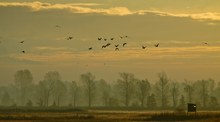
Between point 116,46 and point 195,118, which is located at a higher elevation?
point 116,46

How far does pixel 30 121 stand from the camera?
81625mm

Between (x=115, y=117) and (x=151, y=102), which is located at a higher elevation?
(x=151, y=102)

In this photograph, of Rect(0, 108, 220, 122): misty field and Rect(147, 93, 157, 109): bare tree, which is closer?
Rect(0, 108, 220, 122): misty field

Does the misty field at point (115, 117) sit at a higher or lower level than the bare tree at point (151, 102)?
lower

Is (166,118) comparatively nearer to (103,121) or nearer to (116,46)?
(103,121)

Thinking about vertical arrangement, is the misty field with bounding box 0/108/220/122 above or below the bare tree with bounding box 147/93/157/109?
below

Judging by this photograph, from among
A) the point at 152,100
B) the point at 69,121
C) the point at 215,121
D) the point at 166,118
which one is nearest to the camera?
the point at 215,121

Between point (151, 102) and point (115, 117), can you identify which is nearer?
point (115, 117)

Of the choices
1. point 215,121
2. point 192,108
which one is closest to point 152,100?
point 192,108

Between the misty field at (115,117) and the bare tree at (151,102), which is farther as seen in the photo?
the bare tree at (151,102)

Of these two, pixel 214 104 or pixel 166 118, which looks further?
pixel 214 104

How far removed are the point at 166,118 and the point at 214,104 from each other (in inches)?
4486

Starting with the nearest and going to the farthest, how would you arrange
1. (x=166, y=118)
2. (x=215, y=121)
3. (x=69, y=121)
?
(x=215, y=121)
(x=69, y=121)
(x=166, y=118)

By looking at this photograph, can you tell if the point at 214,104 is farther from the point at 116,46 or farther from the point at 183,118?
the point at 116,46
